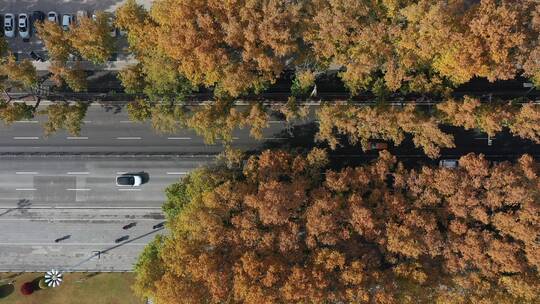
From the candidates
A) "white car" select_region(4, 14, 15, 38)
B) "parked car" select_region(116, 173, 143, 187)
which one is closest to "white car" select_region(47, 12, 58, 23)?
"white car" select_region(4, 14, 15, 38)

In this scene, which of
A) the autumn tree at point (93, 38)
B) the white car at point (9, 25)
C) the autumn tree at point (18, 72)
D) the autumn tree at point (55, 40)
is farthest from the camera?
the white car at point (9, 25)

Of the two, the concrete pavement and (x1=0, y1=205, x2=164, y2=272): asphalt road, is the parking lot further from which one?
(x1=0, y1=205, x2=164, y2=272): asphalt road

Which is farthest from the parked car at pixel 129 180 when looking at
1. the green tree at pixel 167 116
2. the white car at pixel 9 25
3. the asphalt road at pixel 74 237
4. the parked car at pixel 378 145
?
the parked car at pixel 378 145

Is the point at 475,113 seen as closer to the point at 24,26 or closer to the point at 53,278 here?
the point at 53,278

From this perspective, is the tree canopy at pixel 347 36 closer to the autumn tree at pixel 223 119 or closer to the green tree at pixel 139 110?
the autumn tree at pixel 223 119

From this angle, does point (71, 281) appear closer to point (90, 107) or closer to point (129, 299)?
point (129, 299)

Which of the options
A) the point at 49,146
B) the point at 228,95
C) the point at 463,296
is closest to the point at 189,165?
the point at 228,95

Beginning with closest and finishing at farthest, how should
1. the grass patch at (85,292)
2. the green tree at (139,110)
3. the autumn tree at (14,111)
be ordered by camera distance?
the autumn tree at (14,111) < the green tree at (139,110) < the grass patch at (85,292)
